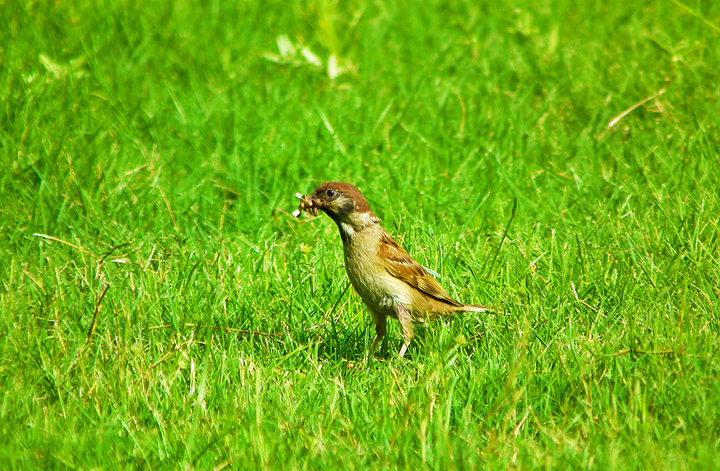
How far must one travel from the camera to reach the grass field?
367 centimetres

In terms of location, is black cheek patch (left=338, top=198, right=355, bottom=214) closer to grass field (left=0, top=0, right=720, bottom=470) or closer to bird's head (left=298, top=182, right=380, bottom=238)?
bird's head (left=298, top=182, right=380, bottom=238)

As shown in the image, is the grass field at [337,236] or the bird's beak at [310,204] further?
the bird's beak at [310,204]

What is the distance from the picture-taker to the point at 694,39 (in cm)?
806

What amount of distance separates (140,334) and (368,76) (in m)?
4.22

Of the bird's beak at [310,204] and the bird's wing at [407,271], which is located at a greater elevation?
the bird's beak at [310,204]

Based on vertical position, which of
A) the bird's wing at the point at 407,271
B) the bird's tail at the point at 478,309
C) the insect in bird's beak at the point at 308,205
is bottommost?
the bird's tail at the point at 478,309

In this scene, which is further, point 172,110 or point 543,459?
point 172,110

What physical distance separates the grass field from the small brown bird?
0.17 m

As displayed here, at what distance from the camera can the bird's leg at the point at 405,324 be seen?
4.61 metres

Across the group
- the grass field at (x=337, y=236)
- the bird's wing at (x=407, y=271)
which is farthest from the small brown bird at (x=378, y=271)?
the grass field at (x=337, y=236)

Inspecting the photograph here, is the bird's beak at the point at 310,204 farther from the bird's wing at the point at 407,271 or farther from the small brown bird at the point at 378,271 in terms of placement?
the bird's wing at the point at 407,271

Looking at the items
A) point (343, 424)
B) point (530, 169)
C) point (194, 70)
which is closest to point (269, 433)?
point (343, 424)

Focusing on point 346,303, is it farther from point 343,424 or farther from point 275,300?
point 343,424

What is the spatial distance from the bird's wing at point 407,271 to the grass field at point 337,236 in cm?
24
